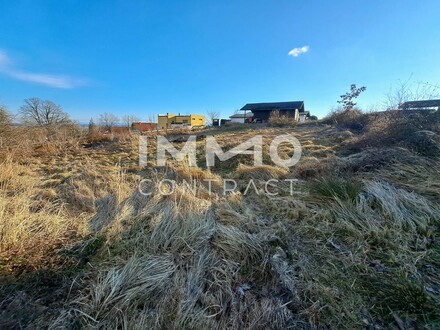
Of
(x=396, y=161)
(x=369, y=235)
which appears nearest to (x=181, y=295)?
(x=369, y=235)

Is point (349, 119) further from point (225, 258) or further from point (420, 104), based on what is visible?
point (225, 258)

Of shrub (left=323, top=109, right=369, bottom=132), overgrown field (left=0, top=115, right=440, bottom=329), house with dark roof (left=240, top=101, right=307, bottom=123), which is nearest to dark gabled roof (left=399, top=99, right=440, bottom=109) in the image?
overgrown field (left=0, top=115, right=440, bottom=329)

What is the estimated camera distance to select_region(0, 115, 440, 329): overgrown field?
56.9 inches

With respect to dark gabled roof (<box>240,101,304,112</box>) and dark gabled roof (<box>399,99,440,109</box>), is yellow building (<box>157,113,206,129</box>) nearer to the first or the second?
dark gabled roof (<box>240,101,304,112</box>)

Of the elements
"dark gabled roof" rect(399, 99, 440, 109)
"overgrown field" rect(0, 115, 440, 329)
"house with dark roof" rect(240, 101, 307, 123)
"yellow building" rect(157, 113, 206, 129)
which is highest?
"house with dark roof" rect(240, 101, 307, 123)

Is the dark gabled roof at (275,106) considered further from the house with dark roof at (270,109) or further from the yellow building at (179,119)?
the yellow building at (179,119)

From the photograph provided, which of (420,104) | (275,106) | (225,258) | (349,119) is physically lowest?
(225,258)

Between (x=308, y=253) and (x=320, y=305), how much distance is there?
626 millimetres

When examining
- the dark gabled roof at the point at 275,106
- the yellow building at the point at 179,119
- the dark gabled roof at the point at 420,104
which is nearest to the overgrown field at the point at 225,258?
the dark gabled roof at the point at 420,104

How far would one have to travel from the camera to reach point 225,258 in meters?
2.02

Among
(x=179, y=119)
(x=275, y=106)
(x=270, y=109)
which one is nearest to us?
(x=270, y=109)

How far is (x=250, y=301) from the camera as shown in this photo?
1.58 m

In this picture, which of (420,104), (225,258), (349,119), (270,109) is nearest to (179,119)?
(270,109)

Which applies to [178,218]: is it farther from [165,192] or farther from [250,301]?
[250,301]
